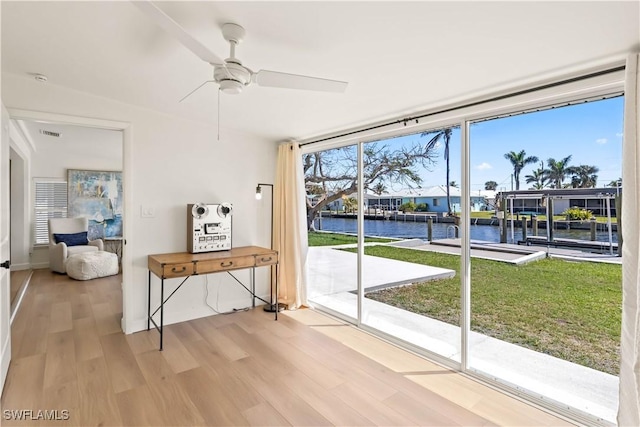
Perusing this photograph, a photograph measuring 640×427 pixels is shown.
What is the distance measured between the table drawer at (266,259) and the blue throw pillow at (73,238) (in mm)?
4390

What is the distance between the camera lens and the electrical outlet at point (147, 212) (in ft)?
10.7

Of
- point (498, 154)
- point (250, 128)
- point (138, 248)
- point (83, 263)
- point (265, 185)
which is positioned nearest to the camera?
point (498, 154)

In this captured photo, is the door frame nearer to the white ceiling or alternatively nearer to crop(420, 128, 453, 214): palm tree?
the white ceiling

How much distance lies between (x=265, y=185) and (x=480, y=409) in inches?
120

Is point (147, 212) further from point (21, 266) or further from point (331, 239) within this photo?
point (21, 266)

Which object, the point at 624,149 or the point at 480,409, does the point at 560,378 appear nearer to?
the point at 480,409

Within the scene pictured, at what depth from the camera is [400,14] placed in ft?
5.03

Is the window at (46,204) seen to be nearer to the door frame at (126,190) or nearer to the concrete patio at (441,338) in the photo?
the door frame at (126,190)

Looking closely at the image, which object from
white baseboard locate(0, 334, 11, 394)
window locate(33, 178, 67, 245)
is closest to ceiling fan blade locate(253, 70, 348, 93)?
white baseboard locate(0, 334, 11, 394)

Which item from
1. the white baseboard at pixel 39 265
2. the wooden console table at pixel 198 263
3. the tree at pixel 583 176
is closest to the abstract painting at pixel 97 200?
the white baseboard at pixel 39 265

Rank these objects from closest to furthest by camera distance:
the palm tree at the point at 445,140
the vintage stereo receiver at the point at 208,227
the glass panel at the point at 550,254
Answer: the glass panel at the point at 550,254 < the palm tree at the point at 445,140 < the vintage stereo receiver at the point at 208,227

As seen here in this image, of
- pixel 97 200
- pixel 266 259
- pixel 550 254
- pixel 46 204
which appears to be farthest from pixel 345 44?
pixel 46 204

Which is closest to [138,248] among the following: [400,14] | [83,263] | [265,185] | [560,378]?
[265,185]

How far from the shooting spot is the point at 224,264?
10.6 feet
